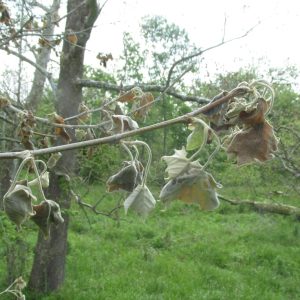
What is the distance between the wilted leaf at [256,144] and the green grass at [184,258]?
4093 mm

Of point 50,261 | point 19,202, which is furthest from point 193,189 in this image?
point 50,261

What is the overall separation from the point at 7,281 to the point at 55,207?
5497 mm

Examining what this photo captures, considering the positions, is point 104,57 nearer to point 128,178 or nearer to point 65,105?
point 65,105

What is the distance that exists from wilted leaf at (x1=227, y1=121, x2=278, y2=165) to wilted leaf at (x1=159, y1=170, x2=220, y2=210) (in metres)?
0.08

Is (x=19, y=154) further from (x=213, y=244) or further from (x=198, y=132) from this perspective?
(x=213, y=244)

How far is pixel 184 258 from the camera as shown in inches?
320

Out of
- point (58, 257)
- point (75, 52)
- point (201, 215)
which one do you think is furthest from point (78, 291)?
point (201, 215)

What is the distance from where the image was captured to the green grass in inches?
259

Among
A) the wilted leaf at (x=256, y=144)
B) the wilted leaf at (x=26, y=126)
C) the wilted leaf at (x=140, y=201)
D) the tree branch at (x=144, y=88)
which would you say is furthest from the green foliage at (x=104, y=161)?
Answer: the wilted leaf at (x=256, y=144)

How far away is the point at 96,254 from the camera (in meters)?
7.92

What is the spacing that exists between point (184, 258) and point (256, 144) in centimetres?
738

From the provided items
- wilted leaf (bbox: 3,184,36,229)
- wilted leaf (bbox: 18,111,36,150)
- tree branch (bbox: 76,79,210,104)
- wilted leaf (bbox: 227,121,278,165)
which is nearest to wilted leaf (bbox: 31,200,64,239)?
wilted leaf (bbox: 3,184,36,229)

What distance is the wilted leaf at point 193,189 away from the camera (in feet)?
3.30

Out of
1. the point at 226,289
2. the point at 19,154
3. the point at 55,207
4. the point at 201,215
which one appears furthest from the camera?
the point at 201,215
